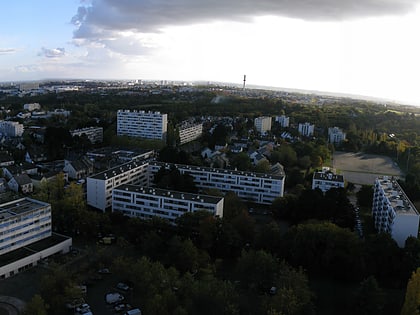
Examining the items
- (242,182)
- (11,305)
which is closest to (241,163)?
(242,182)

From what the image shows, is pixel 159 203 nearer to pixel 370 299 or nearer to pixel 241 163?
pixel 370 299

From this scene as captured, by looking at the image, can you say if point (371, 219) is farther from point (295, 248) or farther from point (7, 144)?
point (7, 144)

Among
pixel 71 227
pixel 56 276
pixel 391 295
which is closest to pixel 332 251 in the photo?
pixel 391 295

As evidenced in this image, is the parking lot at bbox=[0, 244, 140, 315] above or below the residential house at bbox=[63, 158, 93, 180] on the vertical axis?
below

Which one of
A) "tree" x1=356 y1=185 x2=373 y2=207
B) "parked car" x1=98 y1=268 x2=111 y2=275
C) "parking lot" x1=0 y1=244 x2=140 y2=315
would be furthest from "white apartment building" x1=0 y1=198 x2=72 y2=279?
"tree" x1=356 y1=185 x2=373 y2=207

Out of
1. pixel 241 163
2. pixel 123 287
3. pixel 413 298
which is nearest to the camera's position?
pixel 413 298

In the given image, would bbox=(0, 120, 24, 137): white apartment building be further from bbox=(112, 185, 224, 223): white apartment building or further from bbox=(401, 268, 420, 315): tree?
bbox=(401, 268, 420, 315): tree
